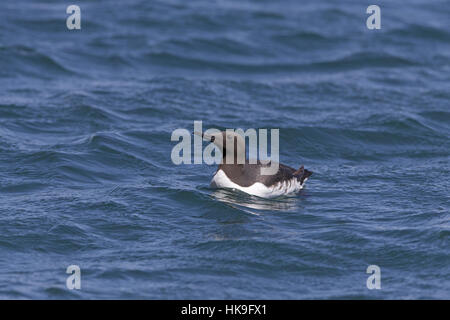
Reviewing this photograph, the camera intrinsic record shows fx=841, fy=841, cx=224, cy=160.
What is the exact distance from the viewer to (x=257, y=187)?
42.1 feet

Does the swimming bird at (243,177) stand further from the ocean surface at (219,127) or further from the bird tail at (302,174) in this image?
the bird tail at (302,174)

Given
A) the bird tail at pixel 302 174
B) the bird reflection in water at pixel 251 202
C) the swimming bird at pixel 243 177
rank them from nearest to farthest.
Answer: the bird reflection in water at pixel 251 202, the swimming bird at pixel 243 177, the bird tail at pixel 302 174

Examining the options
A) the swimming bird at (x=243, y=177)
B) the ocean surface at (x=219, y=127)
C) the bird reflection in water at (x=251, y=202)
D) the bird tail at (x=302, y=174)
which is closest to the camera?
the ocean surface at (x=219, y=127)

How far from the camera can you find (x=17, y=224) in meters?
11.3

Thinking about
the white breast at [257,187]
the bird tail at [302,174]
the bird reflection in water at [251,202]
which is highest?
the bird tail at [302,174]

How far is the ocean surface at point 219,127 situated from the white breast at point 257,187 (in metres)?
0.11

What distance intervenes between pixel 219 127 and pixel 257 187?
413 centimetres

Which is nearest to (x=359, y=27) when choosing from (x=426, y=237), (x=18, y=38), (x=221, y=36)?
(x=221, y=36)

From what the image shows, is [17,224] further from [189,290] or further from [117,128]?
[117,128]

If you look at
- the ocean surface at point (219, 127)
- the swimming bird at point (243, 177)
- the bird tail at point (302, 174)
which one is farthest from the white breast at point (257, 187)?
the bird tail at point (302, 174)

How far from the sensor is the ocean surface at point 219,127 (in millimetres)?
10180

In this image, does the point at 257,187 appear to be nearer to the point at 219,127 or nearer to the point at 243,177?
the point at 243,177

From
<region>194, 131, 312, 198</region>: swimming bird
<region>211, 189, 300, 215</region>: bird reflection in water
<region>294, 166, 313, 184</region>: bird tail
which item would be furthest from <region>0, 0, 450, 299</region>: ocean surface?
<region>294, 166, 313, 184</region>: bird tail

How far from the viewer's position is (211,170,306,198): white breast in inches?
503
